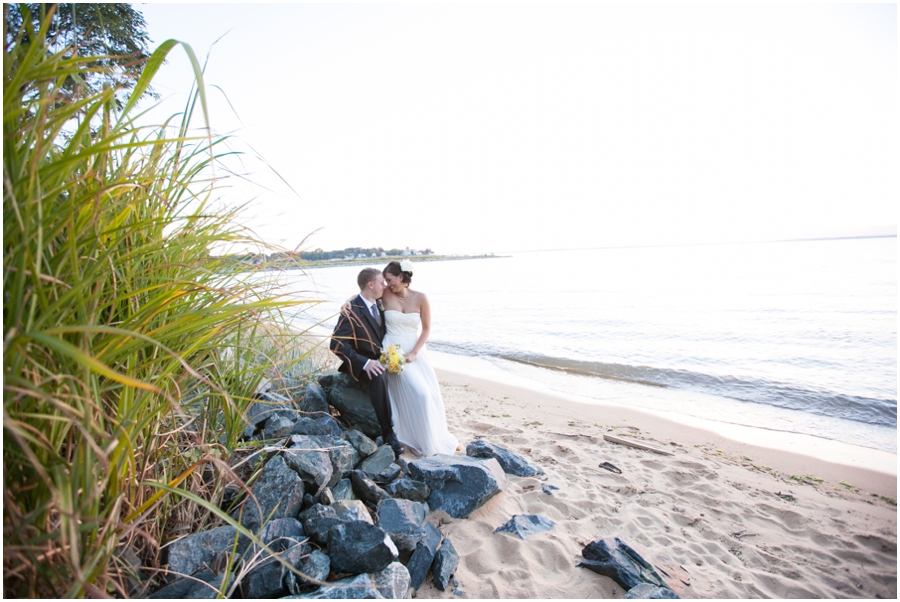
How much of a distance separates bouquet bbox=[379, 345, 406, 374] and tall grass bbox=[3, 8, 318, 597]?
9.93 ft

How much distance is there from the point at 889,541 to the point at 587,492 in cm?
250

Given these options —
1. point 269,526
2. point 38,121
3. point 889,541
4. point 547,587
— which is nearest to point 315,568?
point 269,526

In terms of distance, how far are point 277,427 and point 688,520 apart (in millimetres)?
3713

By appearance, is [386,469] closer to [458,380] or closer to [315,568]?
[315,568]

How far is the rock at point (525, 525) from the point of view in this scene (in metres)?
3.50

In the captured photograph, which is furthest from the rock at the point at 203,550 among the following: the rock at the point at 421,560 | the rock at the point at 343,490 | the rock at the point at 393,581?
the rock at the point at 421,560

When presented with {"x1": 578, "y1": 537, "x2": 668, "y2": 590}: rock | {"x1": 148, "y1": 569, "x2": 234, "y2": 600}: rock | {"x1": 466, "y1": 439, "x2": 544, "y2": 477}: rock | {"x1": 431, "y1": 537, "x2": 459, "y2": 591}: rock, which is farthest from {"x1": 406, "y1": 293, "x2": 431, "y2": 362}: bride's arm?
{"x1": 148, "y1": 569, "x2": 234, "y2": 600}: rock

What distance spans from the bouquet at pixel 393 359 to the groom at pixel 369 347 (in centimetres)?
11

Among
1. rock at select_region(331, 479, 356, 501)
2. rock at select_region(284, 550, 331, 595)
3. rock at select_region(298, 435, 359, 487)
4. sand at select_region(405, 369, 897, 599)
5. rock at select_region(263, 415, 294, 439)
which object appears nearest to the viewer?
rock at select_region(284, 550, 331, 595)

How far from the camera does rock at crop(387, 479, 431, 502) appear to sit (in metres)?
3.56

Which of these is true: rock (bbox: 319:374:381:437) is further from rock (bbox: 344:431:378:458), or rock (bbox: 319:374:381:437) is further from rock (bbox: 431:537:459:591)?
rock (bbox: 431:537:459:591)

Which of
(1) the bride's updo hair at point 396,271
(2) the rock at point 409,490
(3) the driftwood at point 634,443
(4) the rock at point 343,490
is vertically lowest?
(3) the driftwood at point 634,443

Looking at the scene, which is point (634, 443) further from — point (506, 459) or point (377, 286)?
point (377, 286)

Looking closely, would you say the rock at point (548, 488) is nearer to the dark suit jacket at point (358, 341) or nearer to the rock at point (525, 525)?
the rock at point (525, 525)
